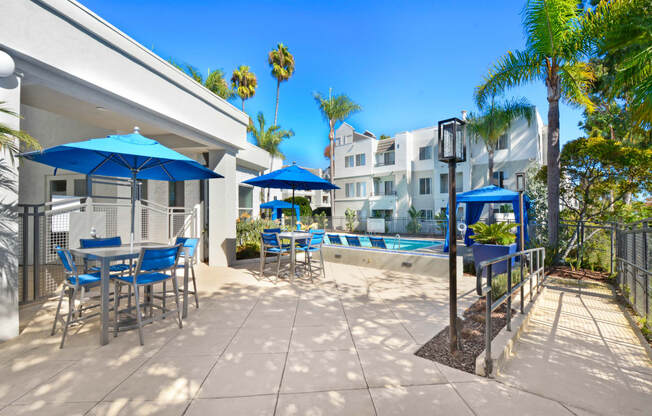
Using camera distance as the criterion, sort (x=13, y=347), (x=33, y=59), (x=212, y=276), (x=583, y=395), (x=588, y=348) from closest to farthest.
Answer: (x=583, y=395) < (x=13, y=347) < (x=588, y=348) < (x=33, y=59) < (x=212, y=276)

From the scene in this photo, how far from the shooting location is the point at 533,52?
834 centimetres

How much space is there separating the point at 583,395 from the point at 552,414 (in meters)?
0.62

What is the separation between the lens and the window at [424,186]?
81.4 feet

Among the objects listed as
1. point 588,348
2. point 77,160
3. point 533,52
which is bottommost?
point 588,348

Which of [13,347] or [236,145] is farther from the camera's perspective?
[236,145]

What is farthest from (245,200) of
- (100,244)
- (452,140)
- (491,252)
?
(452,140)

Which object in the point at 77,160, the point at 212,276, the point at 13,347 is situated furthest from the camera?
the point at 212,276

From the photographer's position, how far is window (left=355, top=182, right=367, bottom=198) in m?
27.8

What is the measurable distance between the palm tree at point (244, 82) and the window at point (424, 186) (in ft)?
54.0

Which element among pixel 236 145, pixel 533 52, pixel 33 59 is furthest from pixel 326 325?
pixel 533 52

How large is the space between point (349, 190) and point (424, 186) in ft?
23.5

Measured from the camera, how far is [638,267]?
171 inches

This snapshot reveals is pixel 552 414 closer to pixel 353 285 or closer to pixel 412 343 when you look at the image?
pixel 412 343

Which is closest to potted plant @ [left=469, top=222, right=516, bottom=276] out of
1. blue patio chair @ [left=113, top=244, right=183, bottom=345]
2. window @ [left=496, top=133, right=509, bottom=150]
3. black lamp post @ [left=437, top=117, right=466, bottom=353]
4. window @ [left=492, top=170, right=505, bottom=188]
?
black lamp post @ [left=437, top=117, right=466, bottom=353]
